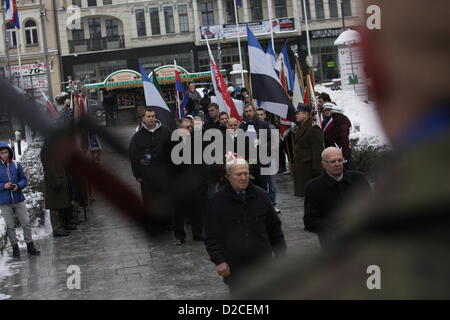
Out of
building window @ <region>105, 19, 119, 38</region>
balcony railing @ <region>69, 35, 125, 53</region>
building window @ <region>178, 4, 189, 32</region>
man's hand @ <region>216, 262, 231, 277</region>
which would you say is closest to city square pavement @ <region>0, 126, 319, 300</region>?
man's hand @ <region>216, 262, 231, 277</region>

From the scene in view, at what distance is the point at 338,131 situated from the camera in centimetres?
1097

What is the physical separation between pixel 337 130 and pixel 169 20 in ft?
150

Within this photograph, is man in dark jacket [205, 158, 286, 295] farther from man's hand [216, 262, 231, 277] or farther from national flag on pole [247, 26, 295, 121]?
national flag on pole [247, 26, 295, 121]

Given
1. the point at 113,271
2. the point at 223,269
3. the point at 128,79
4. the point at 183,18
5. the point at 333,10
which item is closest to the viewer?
the point at 223,269

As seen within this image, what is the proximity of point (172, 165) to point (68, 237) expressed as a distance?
10.5 meters

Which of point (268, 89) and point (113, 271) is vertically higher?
point (268, 89)

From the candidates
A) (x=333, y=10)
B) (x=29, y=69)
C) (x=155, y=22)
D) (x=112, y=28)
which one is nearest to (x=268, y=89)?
(x=29, y=69)

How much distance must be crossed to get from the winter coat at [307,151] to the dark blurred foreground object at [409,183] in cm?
983

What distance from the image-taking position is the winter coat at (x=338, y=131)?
35.7 feet

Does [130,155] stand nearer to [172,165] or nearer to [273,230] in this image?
[172,165]

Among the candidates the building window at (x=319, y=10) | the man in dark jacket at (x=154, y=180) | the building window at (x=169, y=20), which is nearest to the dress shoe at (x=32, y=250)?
the man in dark jacket at (x=154, y=180)

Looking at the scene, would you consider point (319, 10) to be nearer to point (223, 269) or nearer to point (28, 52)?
point (223, 269)

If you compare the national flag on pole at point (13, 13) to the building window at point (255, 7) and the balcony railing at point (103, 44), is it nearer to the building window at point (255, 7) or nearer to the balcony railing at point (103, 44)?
the balcony railing at point (103, 44)
